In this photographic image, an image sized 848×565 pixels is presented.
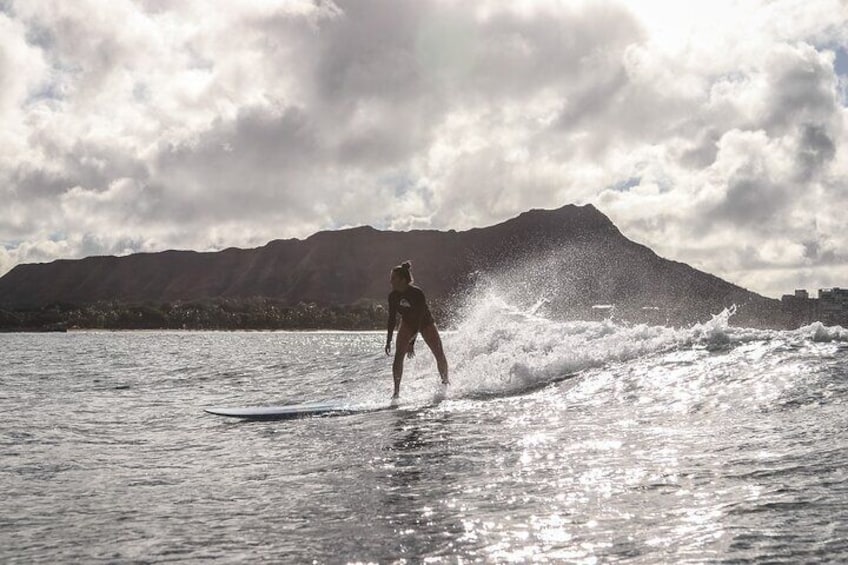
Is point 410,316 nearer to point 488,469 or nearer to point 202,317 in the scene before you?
point 488,469

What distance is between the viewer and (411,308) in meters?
17.8

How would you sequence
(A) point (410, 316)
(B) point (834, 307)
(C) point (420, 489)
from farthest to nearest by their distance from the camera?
1. (B) point (834, 307)
2. (A) point (410, 316)
3. (C) point (420, 489)

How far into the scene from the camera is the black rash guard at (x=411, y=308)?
17609 millimetres

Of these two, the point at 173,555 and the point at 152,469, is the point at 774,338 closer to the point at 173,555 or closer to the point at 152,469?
the point at 152,469

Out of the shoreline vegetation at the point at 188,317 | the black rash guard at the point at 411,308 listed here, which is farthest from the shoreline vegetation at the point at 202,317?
the black rash guard at the point at 411,308

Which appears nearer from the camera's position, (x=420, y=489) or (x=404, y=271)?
(x=420, y=489)

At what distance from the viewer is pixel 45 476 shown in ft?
30.1

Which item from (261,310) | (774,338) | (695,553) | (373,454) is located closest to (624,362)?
(774,338)

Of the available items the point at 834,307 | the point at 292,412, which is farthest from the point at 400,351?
the point at 834,307

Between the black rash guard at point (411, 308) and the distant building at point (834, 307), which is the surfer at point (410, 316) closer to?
the black rash guard at point (411, 308)

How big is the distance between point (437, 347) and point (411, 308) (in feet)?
3.72

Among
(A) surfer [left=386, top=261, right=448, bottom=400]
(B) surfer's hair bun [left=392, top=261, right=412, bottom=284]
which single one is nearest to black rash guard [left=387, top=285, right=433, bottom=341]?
(A) surfer [left=386, top=261, right=448, bottom=400]

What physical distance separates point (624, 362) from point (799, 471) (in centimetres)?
1044

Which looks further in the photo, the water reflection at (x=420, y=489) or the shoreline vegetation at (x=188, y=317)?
the shoreline vegetation at (x=188, y=317)
